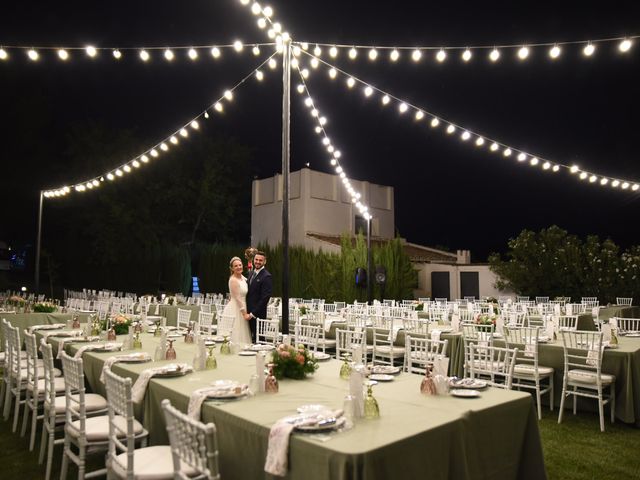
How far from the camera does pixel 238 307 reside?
625cm

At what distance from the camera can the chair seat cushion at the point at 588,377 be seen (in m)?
4.94

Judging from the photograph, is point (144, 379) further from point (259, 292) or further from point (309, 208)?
point (309, 208)

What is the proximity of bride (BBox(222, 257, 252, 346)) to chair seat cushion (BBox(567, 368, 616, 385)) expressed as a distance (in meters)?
3.58

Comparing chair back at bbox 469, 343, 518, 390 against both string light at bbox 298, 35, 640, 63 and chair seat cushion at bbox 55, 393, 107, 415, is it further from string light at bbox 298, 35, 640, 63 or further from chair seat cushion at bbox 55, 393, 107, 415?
string light at bbox 298, 35, 640, 63

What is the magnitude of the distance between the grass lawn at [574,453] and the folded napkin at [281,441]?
88.6 inches

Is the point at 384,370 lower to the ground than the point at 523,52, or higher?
lower

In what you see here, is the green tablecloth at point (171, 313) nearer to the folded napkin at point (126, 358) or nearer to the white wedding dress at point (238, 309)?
the white wedding dress at point (238, 309)

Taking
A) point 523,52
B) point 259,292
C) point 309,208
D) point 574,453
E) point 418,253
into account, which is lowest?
point 574,453

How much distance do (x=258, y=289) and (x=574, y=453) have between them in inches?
150

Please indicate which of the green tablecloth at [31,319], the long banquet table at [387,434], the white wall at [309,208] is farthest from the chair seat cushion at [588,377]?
the white wall at [309,208]

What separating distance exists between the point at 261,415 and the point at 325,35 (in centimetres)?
610

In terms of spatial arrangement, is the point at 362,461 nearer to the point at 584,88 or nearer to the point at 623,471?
the point at 623,471

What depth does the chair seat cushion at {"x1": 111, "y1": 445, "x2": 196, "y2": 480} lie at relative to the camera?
8.21ft

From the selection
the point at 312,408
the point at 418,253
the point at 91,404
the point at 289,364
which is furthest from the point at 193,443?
the point at 418,253
